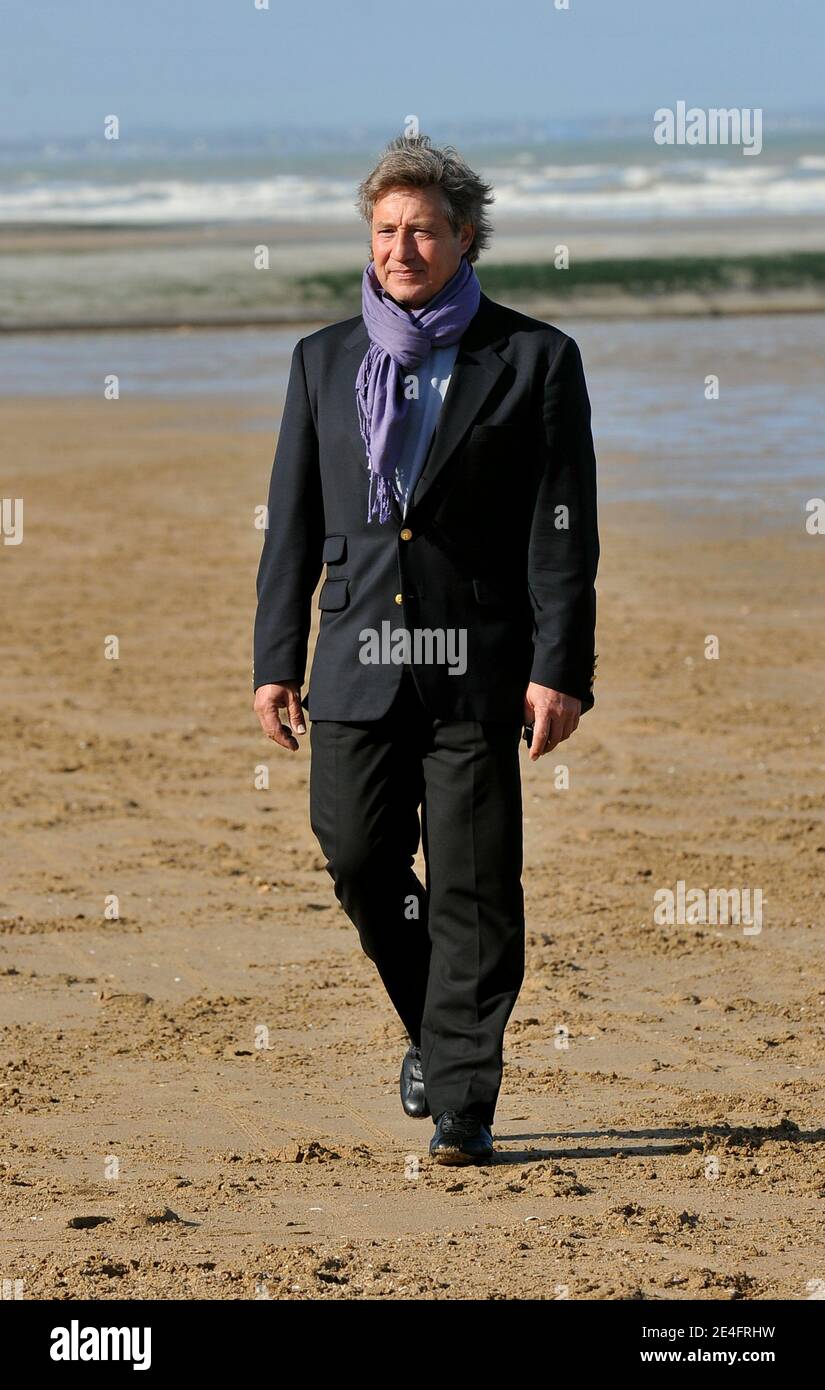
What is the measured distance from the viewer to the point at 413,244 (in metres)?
4.20

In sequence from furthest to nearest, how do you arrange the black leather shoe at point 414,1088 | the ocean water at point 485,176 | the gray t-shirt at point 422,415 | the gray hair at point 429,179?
1. the ocean water at point 485,176
2. the black leather shoe at point 414,1088
3. the gray t-shirt at point 422,415
4. the gray hair at point 429,179

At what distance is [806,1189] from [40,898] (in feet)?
10.6

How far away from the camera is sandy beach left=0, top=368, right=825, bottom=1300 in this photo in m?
3.90

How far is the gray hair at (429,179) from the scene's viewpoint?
13.7 feet

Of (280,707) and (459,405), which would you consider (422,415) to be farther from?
(280,707)

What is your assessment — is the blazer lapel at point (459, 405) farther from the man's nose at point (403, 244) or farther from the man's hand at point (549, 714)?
the man's hand at point (549, 714)

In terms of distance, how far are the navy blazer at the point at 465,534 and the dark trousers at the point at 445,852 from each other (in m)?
0.08

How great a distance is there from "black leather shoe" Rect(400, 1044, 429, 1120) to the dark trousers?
0.26 m

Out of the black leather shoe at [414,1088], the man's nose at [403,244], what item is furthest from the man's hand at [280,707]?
the man's nose at [403,244]

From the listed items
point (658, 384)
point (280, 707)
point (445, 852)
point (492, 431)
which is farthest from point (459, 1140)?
point (658, 384)

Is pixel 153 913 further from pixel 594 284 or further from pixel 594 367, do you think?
pixel 594 284

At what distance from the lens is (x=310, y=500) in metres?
4.39

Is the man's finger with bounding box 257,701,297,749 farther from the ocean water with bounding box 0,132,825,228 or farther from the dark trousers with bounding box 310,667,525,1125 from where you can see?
the ocean water with bounding box 0,132,825,228
